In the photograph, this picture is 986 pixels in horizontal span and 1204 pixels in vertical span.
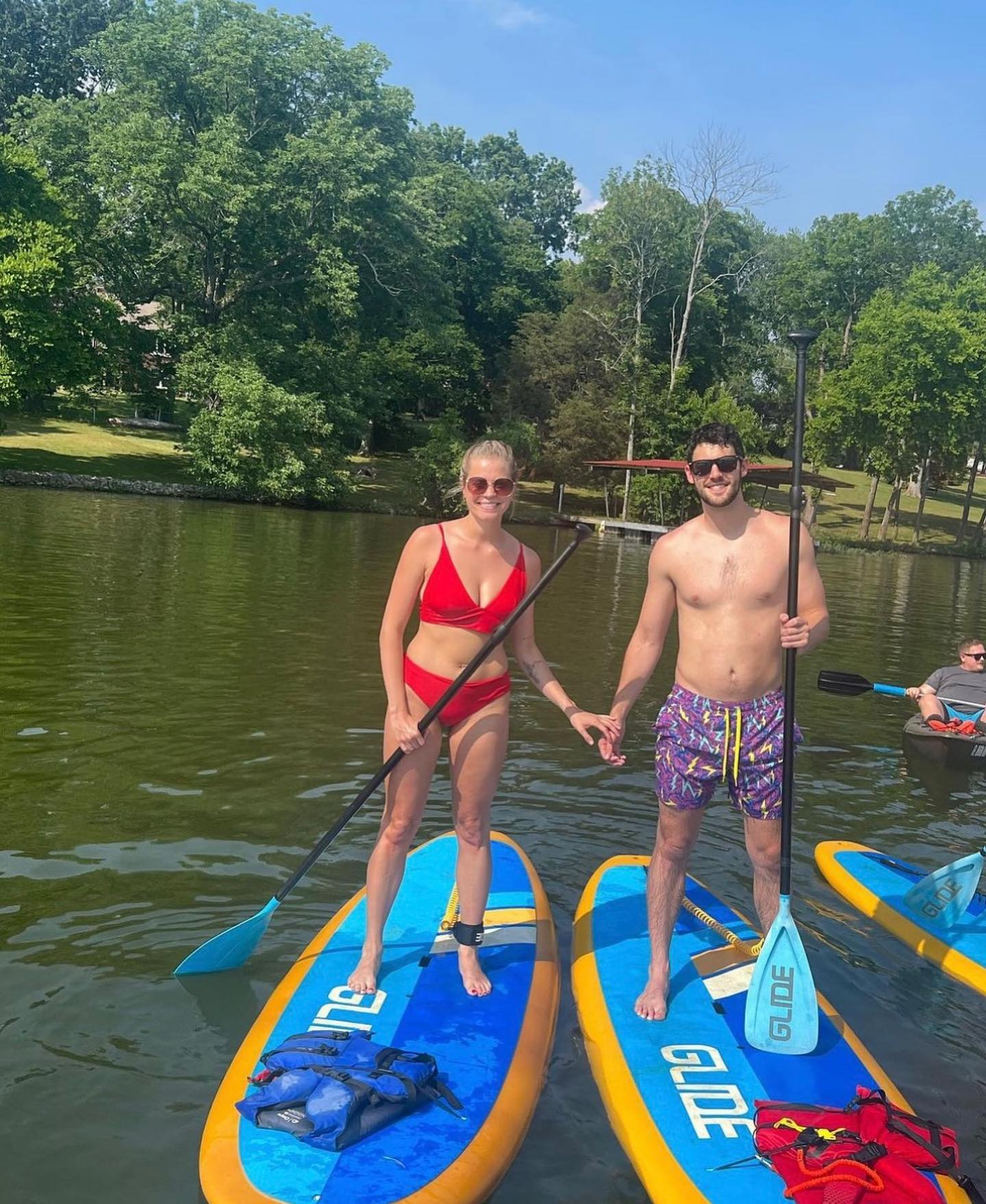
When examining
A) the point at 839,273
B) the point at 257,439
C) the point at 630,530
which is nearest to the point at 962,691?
the point at 257,439

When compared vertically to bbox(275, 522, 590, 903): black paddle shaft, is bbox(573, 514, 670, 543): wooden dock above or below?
below

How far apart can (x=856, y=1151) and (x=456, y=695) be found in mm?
2236

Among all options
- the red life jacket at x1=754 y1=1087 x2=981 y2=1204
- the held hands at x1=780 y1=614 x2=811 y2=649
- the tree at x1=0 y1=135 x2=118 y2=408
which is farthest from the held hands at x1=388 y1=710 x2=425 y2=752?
the tree at x1=0 y1=135 x2=118 y2=408

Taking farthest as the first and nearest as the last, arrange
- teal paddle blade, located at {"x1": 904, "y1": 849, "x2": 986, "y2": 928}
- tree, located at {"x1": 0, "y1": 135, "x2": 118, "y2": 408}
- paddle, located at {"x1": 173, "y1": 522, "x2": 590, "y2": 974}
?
tree, located at {"x1": 0, "y1": 135, "x2": 118, "y2": 408}, teal paddle blade, located at {"x1": 904, "y1": 849, "x2": 986, "y2": 928}, paddle, located at {"x1": 173, "y1": 522, "x2": 590, "y2": 974}

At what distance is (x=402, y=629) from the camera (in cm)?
450

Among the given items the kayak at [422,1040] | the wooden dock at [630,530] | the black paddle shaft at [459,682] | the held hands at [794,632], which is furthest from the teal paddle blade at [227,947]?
the wooden dock at [630,530]

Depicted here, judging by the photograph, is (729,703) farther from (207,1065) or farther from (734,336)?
(734,336)

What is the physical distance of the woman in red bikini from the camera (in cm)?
441

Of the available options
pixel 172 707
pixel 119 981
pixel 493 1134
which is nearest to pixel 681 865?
pixel 493 1134

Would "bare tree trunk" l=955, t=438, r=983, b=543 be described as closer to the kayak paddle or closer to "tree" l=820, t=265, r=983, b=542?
"tree" l=820, t=265, r=983, b=542

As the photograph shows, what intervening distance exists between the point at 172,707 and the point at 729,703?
22.0 ft

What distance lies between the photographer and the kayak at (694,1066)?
11.5 feet

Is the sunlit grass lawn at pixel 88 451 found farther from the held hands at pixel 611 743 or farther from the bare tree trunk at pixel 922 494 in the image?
the held hands at pixel 611 743

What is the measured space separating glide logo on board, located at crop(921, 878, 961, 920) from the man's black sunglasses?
10.4 feet
